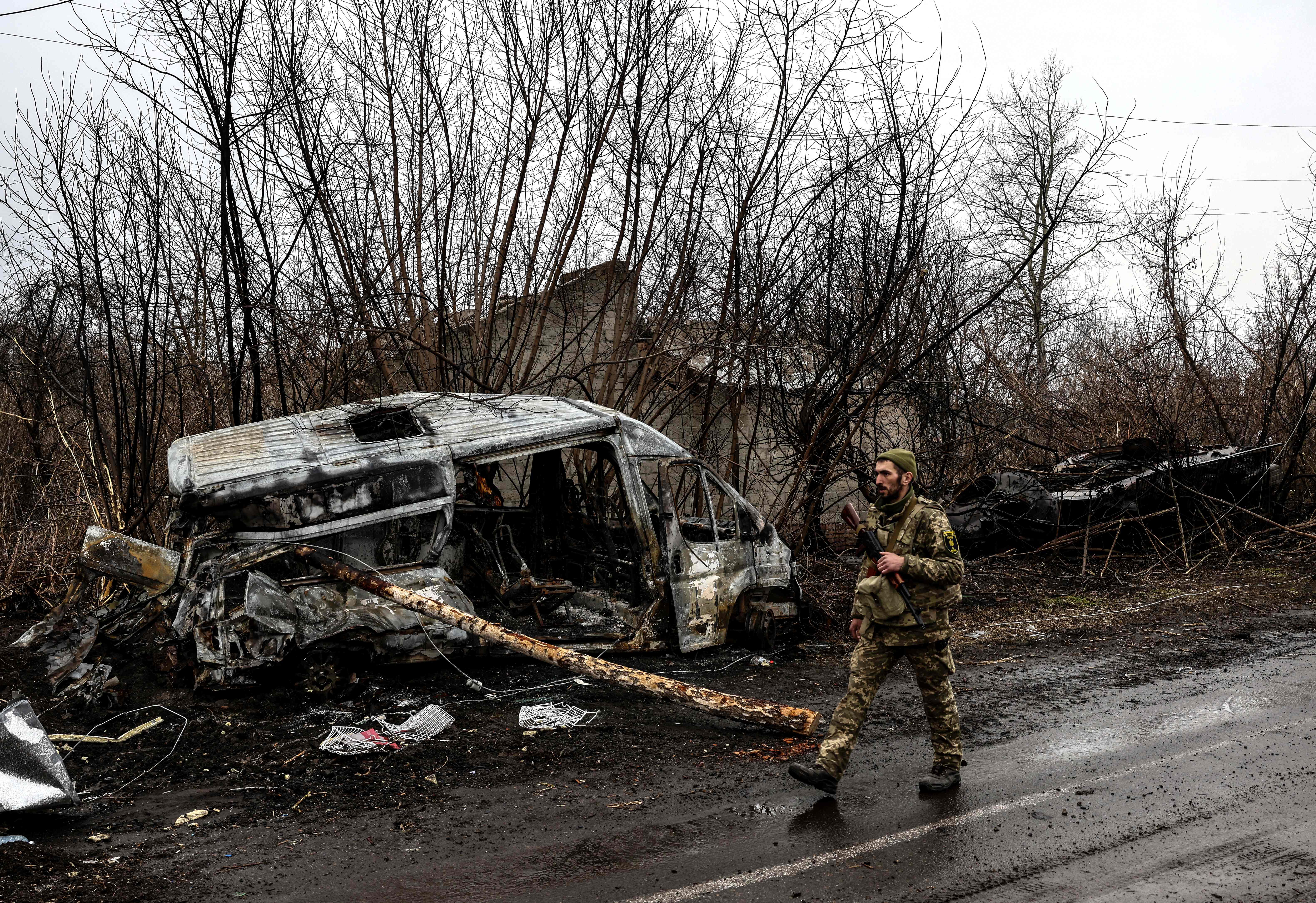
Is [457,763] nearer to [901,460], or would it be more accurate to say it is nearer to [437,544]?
[437,544]

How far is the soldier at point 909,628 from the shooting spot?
4.77 m

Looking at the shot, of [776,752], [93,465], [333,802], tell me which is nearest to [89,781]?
[333,802]

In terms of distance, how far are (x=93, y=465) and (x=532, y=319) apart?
4.86m

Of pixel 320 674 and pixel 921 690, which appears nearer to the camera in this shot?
pixel 921 690

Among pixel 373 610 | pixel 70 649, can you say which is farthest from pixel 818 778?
pixel 70 649

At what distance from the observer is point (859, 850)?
4035 millimetres

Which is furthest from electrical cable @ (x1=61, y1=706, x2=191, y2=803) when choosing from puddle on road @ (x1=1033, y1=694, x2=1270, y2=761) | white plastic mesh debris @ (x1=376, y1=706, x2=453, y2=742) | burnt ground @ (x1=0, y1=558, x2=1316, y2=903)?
puddle on road @ (x1=1033, y1=694, x2=1270, y2=761)

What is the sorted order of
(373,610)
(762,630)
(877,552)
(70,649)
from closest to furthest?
1. (877,552)
2. (70,649)
3. (373,610)
4. (762,630)

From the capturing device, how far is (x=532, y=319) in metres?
11.1

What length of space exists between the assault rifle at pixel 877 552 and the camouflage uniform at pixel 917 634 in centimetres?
2

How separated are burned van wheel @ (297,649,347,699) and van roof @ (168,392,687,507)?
1.12 metres

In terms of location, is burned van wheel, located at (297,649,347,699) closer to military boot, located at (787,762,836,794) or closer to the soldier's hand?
military boot, located at (787,762,836,794)

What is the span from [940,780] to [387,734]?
3.17 meters

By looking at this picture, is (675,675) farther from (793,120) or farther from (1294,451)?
(1294,451)
